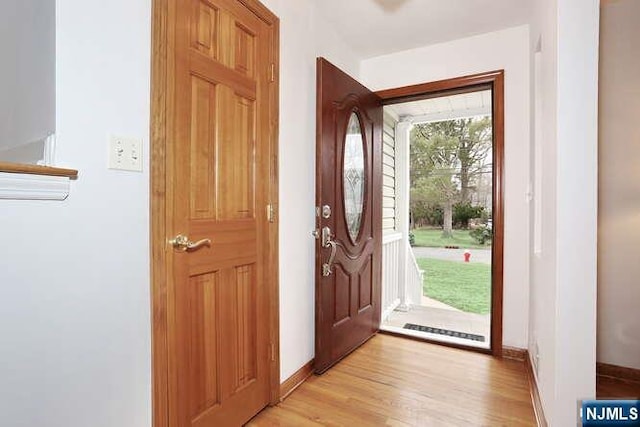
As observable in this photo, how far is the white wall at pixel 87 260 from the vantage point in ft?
2.86

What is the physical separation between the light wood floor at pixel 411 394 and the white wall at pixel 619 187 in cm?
62

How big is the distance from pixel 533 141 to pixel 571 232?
115 cm

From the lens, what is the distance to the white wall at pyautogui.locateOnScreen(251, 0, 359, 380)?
1.93 m

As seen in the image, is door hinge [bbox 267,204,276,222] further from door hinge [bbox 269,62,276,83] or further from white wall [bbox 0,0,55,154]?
white wall [bbox 0,0,55,154]

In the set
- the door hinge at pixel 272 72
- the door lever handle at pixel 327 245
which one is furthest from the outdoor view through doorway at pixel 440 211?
the door hinge at pixel 272 72

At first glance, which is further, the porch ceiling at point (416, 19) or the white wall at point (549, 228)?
the porch ceiling at point (416, 19)

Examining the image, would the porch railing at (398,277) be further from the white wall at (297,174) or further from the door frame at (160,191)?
the door frame at (160,191)

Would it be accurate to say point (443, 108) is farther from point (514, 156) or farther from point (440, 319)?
point (440, 319)

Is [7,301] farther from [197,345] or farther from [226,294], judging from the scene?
[226,294]

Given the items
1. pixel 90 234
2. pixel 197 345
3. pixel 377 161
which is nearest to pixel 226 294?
pixel 197 345

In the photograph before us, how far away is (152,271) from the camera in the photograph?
3.94 ft

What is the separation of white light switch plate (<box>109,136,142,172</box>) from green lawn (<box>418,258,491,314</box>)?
4.08 m

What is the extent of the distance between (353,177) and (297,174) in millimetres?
628

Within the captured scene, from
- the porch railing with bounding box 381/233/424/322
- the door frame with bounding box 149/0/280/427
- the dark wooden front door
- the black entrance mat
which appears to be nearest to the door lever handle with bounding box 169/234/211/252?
the door frame with bounding box 149/0/280/427
